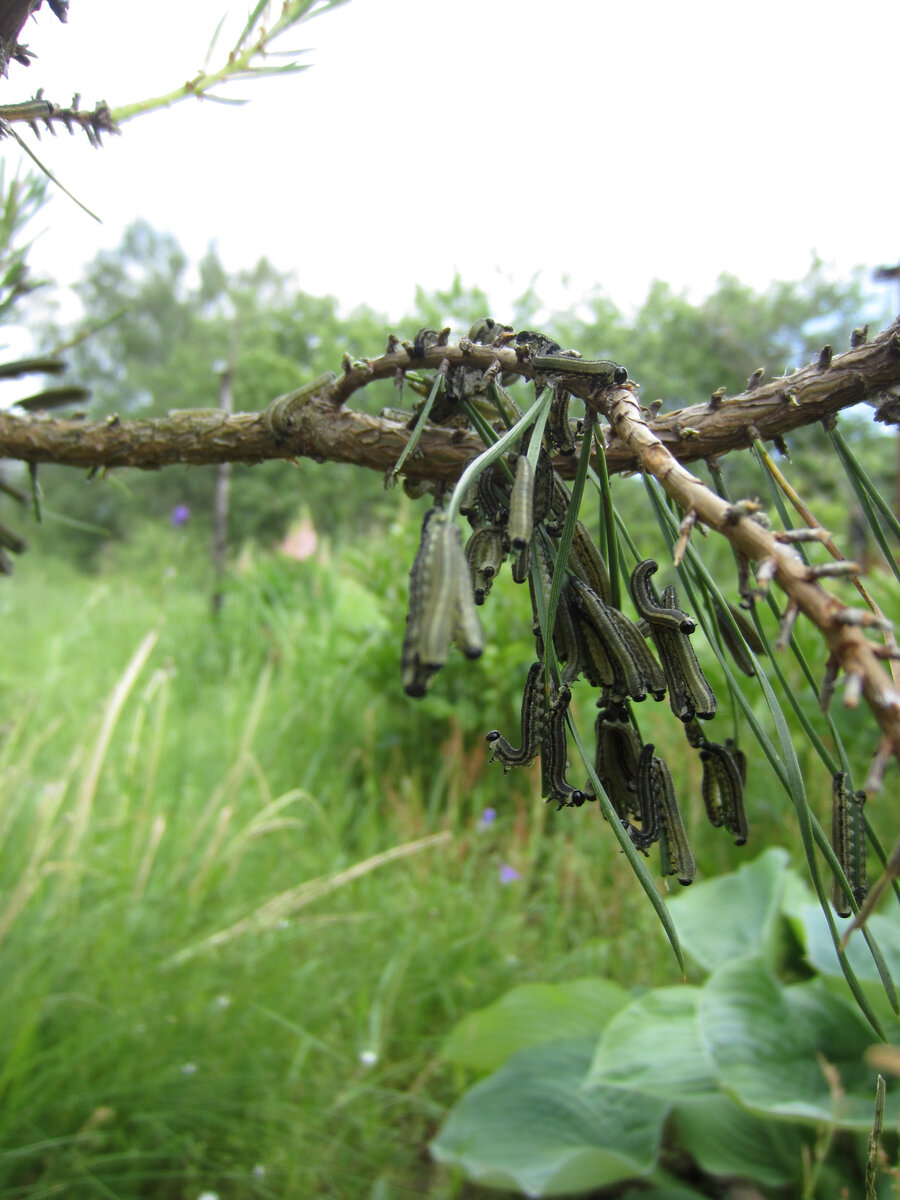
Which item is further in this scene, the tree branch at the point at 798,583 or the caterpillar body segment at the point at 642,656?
the caterpillar body segment at the point at 642,656

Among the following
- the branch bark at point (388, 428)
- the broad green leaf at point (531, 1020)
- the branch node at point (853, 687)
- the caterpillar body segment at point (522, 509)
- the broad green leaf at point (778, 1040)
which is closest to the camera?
the branch node at point (853, 687)

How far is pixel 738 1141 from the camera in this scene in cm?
132

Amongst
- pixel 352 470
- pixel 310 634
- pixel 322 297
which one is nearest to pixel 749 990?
pixel 310 634

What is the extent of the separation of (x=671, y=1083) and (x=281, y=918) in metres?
0.73

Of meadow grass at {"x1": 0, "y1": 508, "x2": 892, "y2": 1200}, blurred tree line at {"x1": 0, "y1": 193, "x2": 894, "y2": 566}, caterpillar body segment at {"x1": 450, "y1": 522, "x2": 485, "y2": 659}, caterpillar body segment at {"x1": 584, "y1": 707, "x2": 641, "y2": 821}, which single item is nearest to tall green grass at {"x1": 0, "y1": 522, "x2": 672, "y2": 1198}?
meadow grass at {"x1": 0, "y1": 508, "x2": 892, "y2": 1200}

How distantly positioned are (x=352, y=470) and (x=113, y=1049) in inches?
237

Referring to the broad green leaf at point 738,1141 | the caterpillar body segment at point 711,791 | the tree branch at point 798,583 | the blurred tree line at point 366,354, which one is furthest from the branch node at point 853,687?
the blurred tree line at point 366,354

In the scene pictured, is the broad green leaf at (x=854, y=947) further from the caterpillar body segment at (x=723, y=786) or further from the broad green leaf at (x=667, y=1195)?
the caterpillar body segment at (x=723, y=786)

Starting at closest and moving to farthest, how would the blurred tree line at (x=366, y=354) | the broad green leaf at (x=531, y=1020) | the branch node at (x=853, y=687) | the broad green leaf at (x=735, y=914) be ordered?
the branch node at (x=853, y=687), the broad green leaf at (x=531, y=1020), the broad green leaf at (x=735, y=914), the blurred tree line at (x=366, y=354)

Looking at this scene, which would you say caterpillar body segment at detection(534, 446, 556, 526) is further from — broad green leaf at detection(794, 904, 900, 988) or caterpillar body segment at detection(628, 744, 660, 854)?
broad green leaf at detection(794, 904, 900, 988)

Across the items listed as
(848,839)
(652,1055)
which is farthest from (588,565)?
(652,1055)

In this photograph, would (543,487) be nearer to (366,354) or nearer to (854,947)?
(854,947)

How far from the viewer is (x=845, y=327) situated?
29.3 feet

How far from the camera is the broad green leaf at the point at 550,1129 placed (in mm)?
1208
